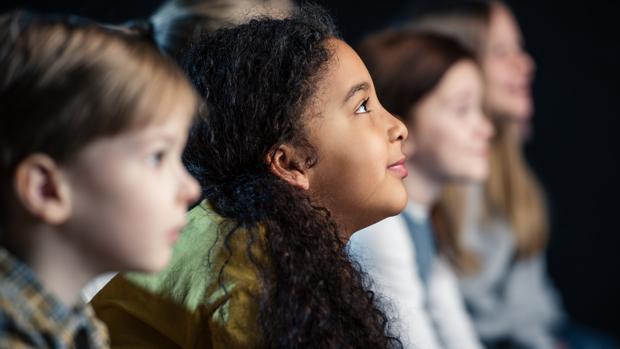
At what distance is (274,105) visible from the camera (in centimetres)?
107

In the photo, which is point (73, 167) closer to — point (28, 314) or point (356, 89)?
point (28, 314)

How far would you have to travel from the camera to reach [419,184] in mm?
1869

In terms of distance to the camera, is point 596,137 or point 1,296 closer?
point 1,296

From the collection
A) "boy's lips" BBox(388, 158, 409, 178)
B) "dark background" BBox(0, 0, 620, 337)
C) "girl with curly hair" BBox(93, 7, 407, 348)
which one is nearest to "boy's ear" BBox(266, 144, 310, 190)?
"girl with curly hair" BBox(93, 7, 407, 348)

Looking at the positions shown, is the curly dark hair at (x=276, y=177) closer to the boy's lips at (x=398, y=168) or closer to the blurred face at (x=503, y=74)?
the boy's lips at (x=398, y=168)

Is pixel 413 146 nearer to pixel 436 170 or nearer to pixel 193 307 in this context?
pixel 436 170

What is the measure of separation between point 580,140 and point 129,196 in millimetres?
2354

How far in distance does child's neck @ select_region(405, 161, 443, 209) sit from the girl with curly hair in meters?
0.67

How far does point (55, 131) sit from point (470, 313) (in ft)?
5.83

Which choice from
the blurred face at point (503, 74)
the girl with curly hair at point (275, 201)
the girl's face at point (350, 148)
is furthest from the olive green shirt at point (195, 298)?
the blurred face at point (503, 74)

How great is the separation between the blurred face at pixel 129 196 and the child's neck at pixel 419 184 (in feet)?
3.62

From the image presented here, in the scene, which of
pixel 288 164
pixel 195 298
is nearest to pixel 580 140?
pixel 288 164

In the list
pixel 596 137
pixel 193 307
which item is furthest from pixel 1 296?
pixel 596 137

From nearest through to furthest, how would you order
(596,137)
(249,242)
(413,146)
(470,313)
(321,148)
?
(249,242) → (321,148) → (413,146) → (470,313) → (596,137)
